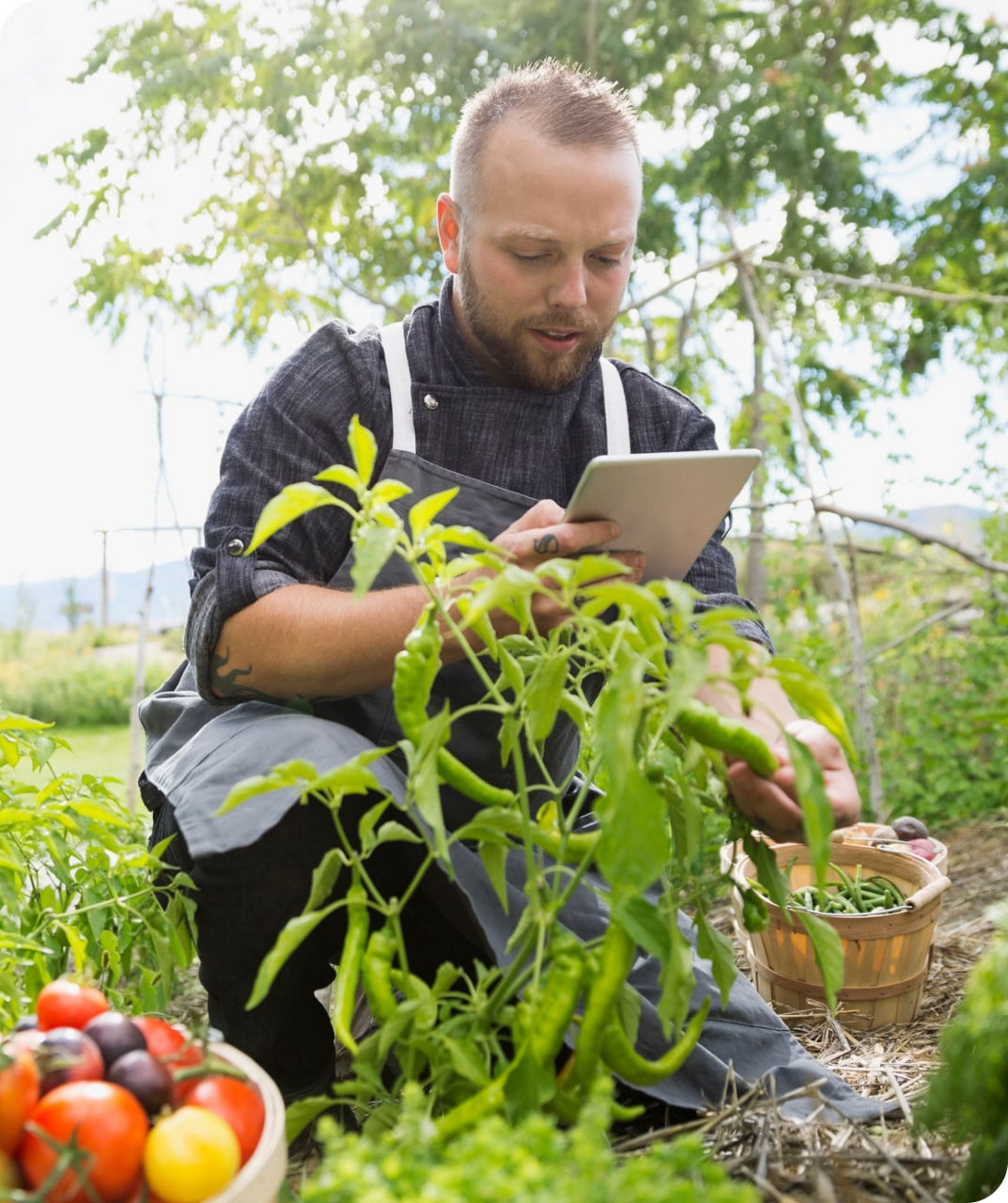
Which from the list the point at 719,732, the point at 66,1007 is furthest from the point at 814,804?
the point at 66,1007

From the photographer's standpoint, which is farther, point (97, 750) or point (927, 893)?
point (97, 750)

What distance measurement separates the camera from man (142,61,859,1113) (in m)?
1.30

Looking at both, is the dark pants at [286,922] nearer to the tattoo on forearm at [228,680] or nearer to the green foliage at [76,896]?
the green foliage at [76,896]

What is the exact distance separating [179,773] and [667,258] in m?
3.69

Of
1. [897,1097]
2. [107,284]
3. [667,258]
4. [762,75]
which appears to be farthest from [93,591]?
[897,1097]

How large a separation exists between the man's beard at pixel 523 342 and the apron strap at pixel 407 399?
83 mm

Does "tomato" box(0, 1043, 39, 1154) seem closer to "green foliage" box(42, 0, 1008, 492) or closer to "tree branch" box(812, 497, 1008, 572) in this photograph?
"tree branch" box(812, 497, 1008, 572)

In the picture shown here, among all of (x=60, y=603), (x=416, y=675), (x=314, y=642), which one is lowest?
(x=60, y=603)

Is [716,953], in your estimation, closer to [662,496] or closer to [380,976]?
[380,976]

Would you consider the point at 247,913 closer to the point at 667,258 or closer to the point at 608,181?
the point at 608,181

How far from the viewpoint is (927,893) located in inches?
71.6

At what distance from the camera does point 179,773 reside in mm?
1445

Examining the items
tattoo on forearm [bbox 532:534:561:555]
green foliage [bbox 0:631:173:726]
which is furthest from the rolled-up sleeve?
green foliage [bbox 0:631:173:726]

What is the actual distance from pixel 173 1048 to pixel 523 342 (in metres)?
1.18
